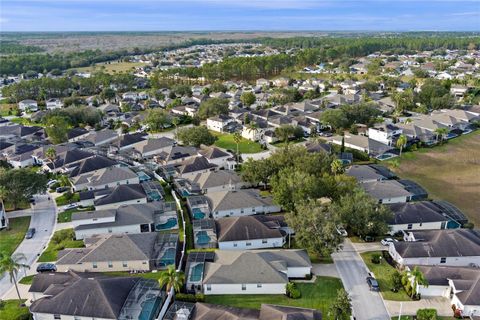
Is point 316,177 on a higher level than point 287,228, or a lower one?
higher

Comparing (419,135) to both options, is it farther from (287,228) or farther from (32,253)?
(32,253)

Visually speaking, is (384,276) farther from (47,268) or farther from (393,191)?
(47,268)

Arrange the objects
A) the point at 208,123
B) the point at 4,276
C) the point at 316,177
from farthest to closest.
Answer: the point at 208,123 < the point at 316,177 < the point at 4,276

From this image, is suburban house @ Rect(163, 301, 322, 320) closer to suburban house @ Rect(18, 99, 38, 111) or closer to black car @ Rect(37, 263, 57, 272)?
black car @ Rect(37, 263, 57, 272)

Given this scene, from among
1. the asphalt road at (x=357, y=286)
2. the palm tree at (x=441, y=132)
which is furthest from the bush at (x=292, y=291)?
the palm tree at (x=441, y=132)

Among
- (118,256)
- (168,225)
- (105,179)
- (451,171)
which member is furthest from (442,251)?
(105,179)

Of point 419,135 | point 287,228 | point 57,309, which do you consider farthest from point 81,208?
point 419,135
